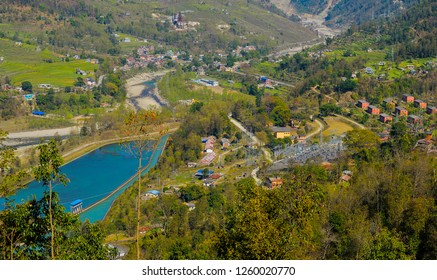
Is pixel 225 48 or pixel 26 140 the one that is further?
pixel 225 48

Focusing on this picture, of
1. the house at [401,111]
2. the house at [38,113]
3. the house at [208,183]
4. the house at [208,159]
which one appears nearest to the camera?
the house at [208,183]

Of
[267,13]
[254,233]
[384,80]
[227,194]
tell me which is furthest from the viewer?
[267,13]

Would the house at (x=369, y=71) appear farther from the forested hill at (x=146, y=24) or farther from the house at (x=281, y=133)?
the forested hill at (x=146, y=24)

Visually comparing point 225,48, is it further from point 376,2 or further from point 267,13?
point 376,2

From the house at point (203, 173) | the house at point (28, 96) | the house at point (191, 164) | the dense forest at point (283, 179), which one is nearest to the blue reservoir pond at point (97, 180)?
the dense forest at point (283, 179)

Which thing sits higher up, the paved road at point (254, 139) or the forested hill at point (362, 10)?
the paved road at point (254, 139)

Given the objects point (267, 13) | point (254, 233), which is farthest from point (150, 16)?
point (254, 233)

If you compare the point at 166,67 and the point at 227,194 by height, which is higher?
the point at 227,194

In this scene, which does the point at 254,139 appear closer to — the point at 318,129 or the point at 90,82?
Result: the point at 318,129
